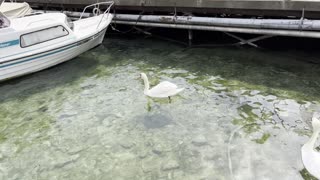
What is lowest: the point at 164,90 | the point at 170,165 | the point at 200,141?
the point at 170,165

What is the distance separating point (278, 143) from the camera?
20.0 feet

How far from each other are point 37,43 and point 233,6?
229 inches

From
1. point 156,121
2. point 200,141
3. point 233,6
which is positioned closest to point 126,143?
point 156,121

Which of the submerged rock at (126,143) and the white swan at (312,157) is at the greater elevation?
the white swan at (312,157)

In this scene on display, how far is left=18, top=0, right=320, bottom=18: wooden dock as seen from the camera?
29.7 ft

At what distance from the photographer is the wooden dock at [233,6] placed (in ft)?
29.7

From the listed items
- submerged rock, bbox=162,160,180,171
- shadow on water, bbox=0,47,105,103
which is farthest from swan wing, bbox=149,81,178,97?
shadow on water, bbox=0,47,105,103

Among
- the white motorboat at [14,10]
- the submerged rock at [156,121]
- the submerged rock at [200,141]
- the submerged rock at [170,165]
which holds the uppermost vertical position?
the white motorboat at [14,10]

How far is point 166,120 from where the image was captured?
23.5 ft

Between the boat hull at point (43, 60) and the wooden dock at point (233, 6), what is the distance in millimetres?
1978

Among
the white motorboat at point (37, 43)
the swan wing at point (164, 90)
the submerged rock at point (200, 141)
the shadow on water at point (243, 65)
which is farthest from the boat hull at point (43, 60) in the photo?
Result: the submerged rock at point (200, 141)

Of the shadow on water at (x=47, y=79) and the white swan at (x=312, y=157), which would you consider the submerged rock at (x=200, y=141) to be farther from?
the shadow on water at (x=47, y=79)

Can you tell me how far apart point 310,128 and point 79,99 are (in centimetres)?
522

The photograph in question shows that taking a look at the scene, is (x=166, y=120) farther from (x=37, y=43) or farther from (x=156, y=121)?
(x=37, y=43)
